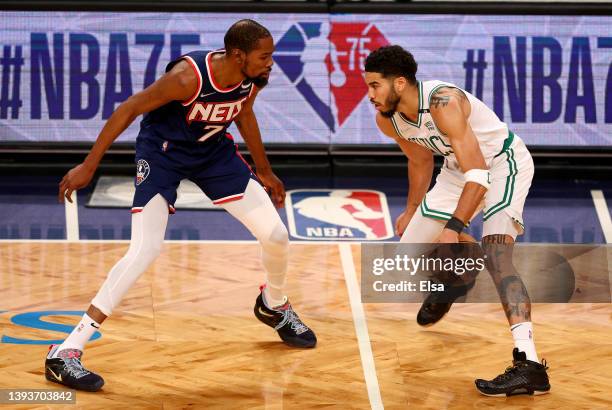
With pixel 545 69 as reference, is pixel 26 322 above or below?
below

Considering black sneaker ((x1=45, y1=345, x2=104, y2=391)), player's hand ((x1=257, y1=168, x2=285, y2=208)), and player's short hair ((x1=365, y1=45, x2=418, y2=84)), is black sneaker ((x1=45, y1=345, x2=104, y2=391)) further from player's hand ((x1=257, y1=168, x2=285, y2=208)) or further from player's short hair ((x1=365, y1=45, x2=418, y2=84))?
player's short hair ((x1=365, y1=45, x2=418, y2=84))

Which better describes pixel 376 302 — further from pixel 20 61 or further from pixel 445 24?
pixel 20 61

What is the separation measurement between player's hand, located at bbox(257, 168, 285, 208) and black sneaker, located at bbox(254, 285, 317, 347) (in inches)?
24.3

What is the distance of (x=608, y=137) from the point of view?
10.2m

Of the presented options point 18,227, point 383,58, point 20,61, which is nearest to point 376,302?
point 383,58

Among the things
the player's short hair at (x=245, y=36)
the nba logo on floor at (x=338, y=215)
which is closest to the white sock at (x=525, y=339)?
the player's short hair at (x=245, y=36)

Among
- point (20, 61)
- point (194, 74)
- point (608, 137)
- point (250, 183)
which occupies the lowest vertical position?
point (250, 183)

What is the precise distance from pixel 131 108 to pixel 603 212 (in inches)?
194

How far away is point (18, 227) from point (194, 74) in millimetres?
3487

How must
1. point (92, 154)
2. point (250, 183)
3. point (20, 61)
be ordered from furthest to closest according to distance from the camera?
point (20, 61)
point (250, 183)
point (92, 154)

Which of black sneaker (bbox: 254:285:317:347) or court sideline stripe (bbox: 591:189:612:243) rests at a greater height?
court sideline stripe (bbox: 591:189:612:243)

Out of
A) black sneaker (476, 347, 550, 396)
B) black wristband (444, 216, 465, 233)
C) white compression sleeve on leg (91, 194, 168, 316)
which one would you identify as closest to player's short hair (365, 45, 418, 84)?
black wristband (444, 216, 465, 233)

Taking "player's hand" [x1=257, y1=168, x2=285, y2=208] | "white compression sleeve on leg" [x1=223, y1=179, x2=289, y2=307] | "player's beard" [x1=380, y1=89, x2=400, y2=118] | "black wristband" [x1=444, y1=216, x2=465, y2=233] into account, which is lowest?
"black wristband" [x1=444, y1=216, x2=465, y2=233]

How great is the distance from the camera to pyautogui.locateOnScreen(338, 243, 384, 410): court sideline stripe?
6.15 metres
